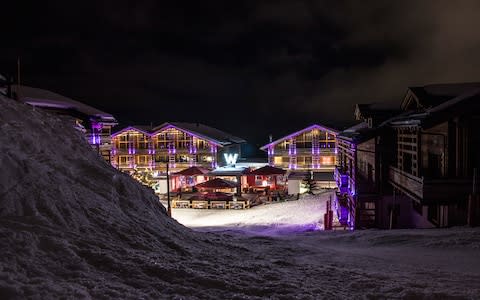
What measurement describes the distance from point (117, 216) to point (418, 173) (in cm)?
1174

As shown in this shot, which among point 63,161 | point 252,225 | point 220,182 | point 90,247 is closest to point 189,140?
point 220,182

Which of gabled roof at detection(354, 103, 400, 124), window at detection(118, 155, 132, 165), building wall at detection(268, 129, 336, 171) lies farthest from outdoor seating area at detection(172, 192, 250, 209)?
window at detection(118, 155, 132, 165)

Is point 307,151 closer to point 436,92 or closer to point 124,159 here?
point 124,159

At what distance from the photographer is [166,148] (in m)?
44.6

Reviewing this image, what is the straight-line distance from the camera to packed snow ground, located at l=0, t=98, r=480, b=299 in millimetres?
5156

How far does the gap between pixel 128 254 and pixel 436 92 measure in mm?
15773

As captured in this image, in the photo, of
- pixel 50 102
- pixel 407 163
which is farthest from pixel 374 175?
pixel 50 102

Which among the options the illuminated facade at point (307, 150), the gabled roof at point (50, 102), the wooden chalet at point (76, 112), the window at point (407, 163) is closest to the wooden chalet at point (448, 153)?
the window at point (407, 163)

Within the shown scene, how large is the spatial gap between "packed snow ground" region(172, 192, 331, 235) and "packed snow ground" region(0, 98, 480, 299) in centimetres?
962

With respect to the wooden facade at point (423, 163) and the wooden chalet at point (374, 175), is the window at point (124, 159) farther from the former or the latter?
the wooden chalet at point (374, 175)

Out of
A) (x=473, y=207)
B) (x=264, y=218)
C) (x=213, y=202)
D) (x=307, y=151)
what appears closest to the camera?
(x=473, y=207)

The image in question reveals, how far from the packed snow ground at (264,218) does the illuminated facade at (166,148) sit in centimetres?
1487

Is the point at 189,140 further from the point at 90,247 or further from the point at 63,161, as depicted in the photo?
the point at 90,247

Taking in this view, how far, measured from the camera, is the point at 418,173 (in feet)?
46.4
